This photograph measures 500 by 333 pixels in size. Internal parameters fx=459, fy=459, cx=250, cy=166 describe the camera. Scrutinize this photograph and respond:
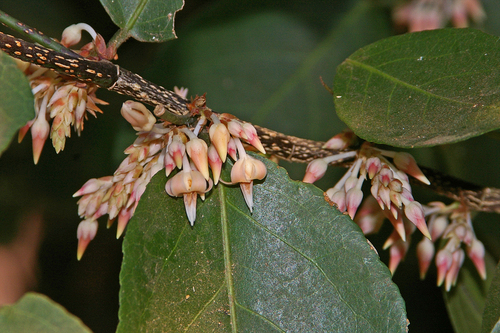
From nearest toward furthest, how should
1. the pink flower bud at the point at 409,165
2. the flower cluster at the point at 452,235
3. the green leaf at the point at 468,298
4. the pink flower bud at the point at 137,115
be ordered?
the pink flower bud at the point at 137,115, the pink flower bud at the point at 409,165, the flower cluster at the point at 452,235, the green leaf at the point at 468,298

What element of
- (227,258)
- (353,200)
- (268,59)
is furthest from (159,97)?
(268,59)

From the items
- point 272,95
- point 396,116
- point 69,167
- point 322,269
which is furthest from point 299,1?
point 322,269

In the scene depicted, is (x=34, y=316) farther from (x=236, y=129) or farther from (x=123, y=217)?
(x=236, y=129)

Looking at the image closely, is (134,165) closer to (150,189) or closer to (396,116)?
(150,189)

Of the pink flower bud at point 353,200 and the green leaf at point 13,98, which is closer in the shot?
the green leaf at point 13,98

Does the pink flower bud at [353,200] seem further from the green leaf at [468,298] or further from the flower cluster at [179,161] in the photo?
the green leaf at [468,298]

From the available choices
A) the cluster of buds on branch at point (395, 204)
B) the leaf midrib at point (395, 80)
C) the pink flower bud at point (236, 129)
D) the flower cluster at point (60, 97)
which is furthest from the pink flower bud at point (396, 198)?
the flower cluster at point (60, 97)
